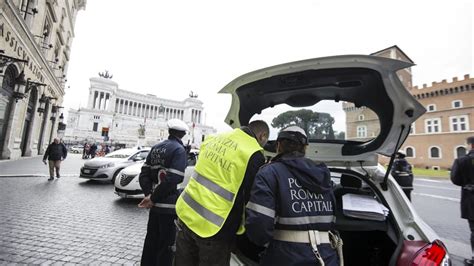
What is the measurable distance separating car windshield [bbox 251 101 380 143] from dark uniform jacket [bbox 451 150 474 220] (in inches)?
96.8

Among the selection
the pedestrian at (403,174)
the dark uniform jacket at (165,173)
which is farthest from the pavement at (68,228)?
the pedestrian at (403,174)

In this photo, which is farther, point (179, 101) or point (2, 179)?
point (179, 101)

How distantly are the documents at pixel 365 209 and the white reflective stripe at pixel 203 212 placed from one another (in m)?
1.23

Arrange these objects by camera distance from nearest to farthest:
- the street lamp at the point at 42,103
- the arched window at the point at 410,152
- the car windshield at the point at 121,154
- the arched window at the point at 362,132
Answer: the arched window at the point at 362,132 → the car windshield at the point at 121,154 → the street lamp at the point at 42,103 → the arched window at the point at 410,152

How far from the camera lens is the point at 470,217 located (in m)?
3.61

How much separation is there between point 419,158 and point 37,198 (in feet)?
153

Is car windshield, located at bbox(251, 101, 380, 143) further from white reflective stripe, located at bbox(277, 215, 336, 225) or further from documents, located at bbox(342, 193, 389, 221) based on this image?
white reflective stripe, located at bbox(277, 215, 336, 225)

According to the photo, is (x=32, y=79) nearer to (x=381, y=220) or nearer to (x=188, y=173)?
(x=188, y=173)

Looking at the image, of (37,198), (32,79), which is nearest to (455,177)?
(37,198)

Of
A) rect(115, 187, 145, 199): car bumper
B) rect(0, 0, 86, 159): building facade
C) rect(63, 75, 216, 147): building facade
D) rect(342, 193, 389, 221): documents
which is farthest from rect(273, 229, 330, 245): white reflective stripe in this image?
rect(63, 75, 216, 147): building facade

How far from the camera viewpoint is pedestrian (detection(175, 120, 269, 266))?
1647 mm

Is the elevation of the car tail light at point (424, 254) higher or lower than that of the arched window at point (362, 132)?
lower

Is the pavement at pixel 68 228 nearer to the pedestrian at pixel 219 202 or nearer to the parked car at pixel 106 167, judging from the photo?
the parked car at pixel 106 167

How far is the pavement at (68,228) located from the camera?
3373mm
